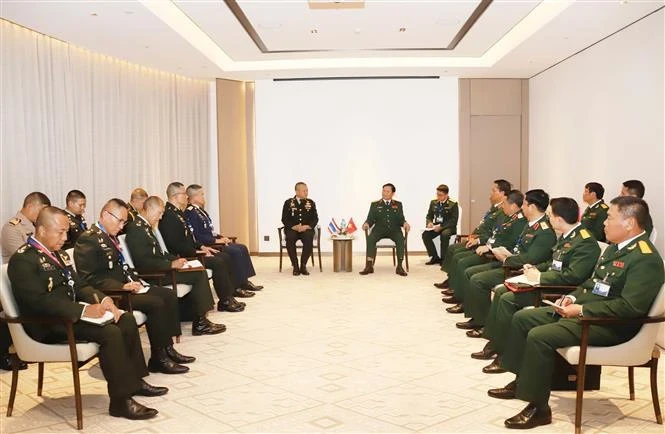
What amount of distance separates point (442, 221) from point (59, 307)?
7.48 metres

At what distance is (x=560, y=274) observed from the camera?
15.5ft

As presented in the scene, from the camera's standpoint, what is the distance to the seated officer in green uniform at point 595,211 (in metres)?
7.48

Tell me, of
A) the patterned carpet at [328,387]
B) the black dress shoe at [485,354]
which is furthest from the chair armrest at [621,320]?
the black dress shoe at [485,354]

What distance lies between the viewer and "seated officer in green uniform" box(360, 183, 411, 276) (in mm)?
9938

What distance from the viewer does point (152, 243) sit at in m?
5.89

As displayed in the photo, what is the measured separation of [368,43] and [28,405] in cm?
666

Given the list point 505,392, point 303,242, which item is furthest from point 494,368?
point 303,242

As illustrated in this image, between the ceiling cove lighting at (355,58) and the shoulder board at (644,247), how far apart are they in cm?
367

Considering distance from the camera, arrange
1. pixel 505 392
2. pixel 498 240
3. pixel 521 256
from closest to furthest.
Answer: pixel 505 392, pixel 521 256, pixel 498 240

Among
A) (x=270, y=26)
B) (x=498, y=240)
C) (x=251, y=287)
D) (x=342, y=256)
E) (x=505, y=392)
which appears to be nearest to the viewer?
(x=505, y=392)

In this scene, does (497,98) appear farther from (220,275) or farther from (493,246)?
(220,275)

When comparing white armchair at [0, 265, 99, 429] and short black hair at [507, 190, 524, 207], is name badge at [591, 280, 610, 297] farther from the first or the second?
white armchair at [0, 265, 99, 429]

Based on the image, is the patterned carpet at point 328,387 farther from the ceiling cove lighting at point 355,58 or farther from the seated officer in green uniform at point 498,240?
the ceiling cove lighting at point 355,58

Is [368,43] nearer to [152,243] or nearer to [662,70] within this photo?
[662,70]
